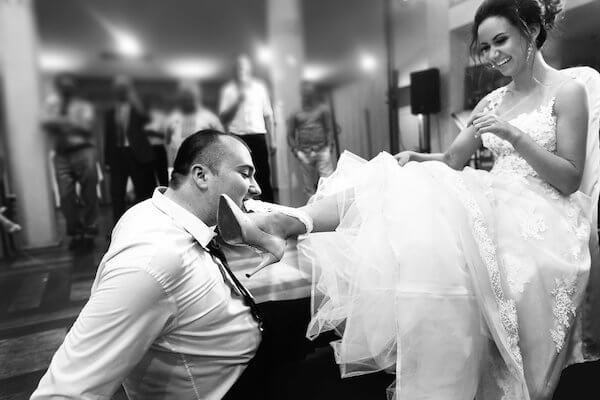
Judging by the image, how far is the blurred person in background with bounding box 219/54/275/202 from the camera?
134cm

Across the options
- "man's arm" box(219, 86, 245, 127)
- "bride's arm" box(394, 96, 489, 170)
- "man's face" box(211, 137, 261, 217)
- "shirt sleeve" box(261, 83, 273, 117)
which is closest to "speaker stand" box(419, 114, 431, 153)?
"bride's arm" box(394, 96, 489, 170)

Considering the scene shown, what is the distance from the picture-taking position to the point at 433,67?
187cm

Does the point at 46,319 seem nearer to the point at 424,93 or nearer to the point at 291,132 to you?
the point at 291,132

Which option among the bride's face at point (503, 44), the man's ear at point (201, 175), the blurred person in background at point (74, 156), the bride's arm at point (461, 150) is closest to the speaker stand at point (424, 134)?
the bride's arm at point (461, 150)

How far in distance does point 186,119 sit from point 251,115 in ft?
0.81

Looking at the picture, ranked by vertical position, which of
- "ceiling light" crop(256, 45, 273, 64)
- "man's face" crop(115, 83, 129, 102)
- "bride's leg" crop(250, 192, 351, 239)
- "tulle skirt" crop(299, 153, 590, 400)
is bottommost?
"tulle skirt" crop(299, 153, 590, 400)

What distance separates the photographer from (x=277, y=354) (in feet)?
4.63

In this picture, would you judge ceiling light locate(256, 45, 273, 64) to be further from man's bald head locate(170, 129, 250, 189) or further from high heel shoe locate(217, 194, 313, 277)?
high heel shoe locate(217, 194, 313, 277)

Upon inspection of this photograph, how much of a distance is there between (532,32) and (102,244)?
1.62 meters

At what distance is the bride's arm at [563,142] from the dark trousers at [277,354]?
0.94m

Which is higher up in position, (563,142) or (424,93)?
(424,93)

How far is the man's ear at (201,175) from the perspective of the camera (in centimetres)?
113

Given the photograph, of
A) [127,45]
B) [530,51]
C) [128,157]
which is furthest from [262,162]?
[530,51]

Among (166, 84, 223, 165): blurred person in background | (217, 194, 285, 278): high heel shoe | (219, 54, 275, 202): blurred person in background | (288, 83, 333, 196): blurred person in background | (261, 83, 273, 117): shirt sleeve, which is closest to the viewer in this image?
(217, 194, 285, 278): high heel shoe
